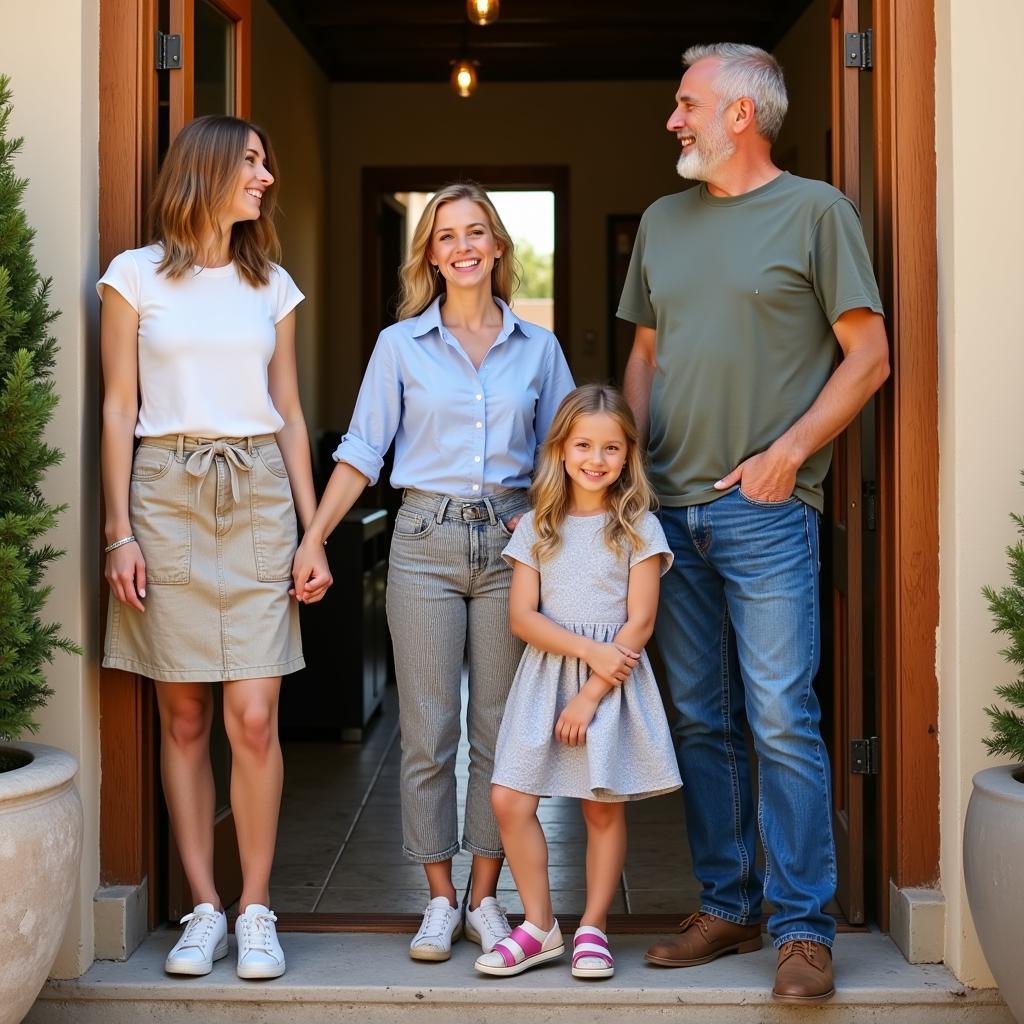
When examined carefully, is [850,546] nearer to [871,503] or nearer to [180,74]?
[871,503]

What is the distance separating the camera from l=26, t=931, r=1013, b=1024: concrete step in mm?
2746

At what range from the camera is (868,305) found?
2.64m

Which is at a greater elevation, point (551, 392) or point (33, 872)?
point (551, 392)

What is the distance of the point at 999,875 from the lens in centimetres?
243

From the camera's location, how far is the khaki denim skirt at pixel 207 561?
2785 millimetres

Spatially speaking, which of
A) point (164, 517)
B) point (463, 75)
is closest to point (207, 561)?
point (164, 517)

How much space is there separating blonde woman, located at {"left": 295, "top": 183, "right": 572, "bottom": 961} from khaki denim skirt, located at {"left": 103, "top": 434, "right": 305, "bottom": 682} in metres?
0.10

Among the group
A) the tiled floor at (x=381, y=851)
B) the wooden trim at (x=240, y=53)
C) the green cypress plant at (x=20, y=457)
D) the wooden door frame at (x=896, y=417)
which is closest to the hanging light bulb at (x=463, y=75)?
the tiled floor at (x=381, y=851)

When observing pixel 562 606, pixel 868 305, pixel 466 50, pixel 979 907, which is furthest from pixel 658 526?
pixel 466 50

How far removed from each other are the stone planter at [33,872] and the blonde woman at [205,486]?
36 cm

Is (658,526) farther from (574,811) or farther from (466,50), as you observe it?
(466,50)

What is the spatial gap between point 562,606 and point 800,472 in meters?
0.53

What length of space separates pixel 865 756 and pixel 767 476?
29.6 inches

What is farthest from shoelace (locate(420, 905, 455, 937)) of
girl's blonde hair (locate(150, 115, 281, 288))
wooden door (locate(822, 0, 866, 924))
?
girl's blonde hair (locate(150, 115, 281, 288))
